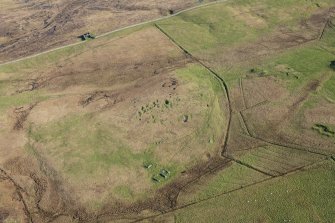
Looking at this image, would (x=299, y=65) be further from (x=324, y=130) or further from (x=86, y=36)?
(x=86, y=36)

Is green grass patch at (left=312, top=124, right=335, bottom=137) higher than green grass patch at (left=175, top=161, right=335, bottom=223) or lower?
higher

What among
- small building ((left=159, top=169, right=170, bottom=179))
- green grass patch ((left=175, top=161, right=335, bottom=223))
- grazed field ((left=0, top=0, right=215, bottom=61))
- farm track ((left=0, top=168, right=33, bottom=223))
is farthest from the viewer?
grazed field ((left=0, top=0, right=215, bottom=61))

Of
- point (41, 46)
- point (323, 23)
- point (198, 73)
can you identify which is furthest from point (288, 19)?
point (41, 46)

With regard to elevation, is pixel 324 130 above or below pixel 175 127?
below

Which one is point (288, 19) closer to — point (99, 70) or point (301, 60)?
point (301, 60)

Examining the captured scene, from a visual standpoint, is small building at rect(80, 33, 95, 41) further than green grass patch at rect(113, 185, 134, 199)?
Yes

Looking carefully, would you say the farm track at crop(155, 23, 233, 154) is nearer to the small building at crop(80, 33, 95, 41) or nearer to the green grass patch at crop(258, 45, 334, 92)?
the green grass patch at crop(258, 45, 334, 92)

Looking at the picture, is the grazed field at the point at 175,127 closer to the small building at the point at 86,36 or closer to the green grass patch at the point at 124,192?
the green grass patch at the point at 124,192

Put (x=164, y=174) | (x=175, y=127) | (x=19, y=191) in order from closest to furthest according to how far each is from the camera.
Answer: (x=19, y=191) < (x=164, y=174) < (x=175, y=127)

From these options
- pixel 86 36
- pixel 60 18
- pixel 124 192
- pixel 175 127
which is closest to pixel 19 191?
pixel 124 192

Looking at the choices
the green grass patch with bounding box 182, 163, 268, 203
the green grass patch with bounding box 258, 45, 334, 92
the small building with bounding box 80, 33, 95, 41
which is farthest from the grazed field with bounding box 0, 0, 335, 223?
the small building with bounding box 80, 33, 95, 41
